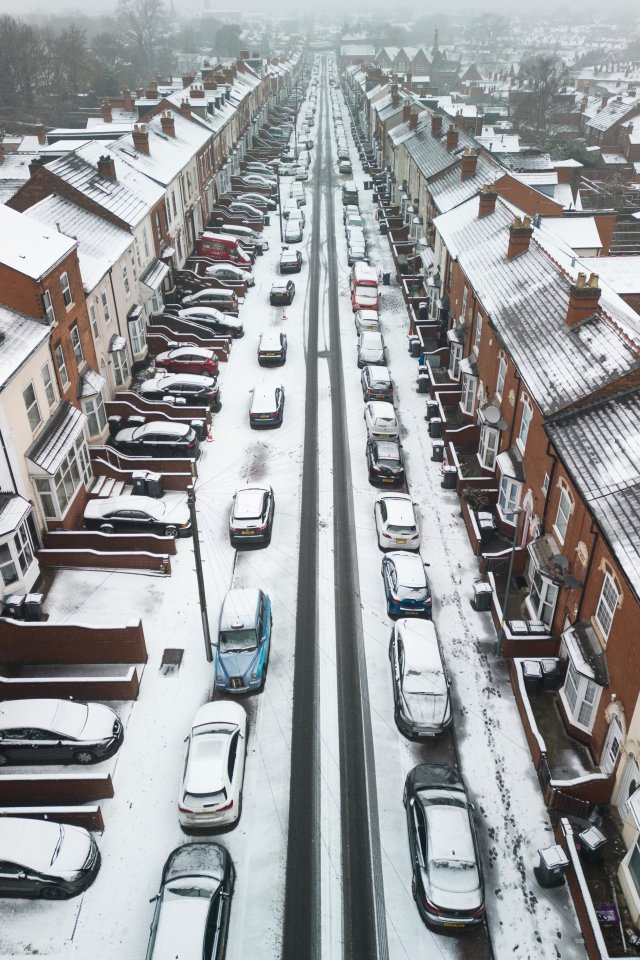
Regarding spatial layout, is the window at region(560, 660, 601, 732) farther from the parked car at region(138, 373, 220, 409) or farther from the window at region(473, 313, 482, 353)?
the parked car at region(138, 373, 220, 409)

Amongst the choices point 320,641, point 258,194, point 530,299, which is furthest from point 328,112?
point 320,641

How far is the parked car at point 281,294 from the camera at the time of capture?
157 feet

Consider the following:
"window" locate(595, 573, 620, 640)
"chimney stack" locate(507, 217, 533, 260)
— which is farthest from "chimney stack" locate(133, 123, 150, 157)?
"window" locate(595, 573, 620, 640)

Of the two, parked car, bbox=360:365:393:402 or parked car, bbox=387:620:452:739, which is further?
parked car, bbox=360:365:393:402

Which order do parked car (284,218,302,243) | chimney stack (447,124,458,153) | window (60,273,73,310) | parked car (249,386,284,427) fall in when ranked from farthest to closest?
parked car (284,218,302,243) → chimney stack (447,124,458,153) → parked car (249,386,284,427) → window (60,273,73,310)

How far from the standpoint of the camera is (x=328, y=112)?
449 ft

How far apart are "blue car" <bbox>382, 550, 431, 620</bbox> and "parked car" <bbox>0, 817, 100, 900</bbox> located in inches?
442

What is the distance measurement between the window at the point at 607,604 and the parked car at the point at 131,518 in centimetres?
1547

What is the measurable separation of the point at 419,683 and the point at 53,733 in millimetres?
9930

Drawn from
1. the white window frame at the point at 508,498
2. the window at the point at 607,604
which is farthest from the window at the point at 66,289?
the window at the point at 607,604

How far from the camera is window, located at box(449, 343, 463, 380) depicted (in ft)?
118

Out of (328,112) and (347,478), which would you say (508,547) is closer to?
(347,478)

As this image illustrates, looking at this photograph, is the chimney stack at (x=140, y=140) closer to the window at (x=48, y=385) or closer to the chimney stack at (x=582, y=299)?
the window at (x=48, y=385)

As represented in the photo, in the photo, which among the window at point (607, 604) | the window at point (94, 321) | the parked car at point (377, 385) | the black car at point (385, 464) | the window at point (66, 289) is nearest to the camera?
the window at point (607, 604)
